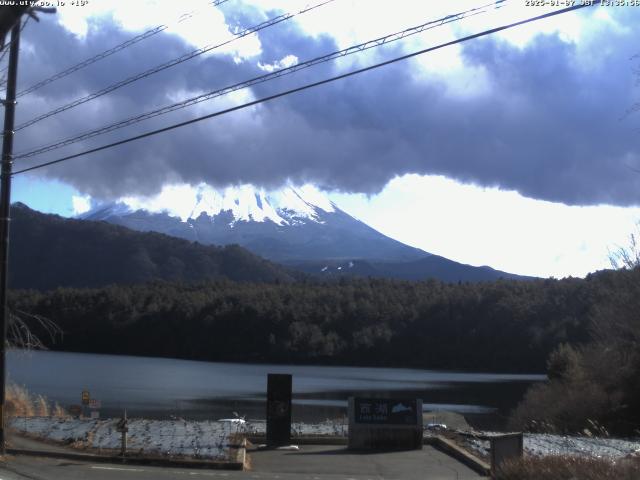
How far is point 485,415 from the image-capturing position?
51344mm

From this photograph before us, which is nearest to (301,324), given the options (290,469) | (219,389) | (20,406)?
(219,389)

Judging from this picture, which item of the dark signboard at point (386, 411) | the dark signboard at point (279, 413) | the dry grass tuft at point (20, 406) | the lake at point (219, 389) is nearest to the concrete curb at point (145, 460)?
the dark signboard at point (279, 413)

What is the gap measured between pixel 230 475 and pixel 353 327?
11088 centimetres

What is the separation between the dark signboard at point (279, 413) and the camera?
67.9 feet

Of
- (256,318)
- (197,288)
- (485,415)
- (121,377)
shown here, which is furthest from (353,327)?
(485,415)

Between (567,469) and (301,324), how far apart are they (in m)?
112

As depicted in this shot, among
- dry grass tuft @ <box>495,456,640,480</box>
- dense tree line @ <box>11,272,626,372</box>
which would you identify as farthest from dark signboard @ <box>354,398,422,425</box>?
dense tree line @ <box>11,272,626,372</box>

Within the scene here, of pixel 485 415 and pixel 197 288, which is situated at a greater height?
pixel 197 288

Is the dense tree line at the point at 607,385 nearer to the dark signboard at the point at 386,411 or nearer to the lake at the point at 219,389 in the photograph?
the lake at the point at 219,389

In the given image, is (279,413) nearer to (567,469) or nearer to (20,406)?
(567,469)

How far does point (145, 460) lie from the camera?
732 inches

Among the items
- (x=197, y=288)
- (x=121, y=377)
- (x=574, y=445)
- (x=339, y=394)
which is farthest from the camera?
(x=197, y=288)

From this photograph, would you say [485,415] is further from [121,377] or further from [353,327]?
[353,327]

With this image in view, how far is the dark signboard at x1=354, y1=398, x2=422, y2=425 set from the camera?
67.9ft
